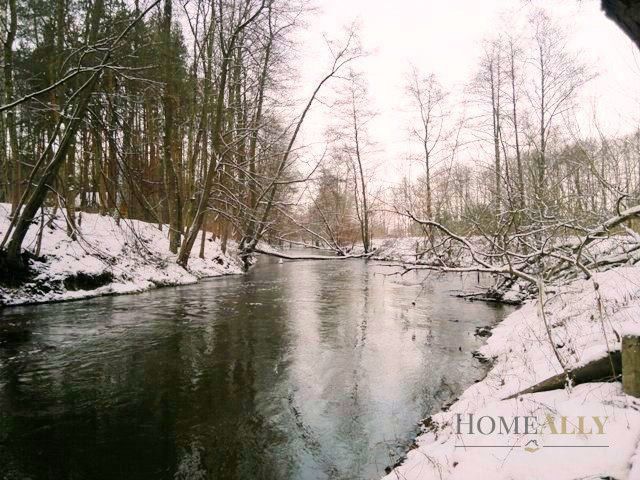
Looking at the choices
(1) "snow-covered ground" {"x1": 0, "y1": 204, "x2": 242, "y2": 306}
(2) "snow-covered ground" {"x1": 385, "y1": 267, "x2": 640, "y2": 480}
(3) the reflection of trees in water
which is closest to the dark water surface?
(3) the reflection of trees in water

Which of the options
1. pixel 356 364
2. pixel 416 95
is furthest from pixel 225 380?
pixel 416 95

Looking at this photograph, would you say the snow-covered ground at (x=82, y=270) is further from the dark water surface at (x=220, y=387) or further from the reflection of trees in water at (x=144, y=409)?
the reflection of trees in water at (x=144, y=409)

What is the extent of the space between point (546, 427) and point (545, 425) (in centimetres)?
2

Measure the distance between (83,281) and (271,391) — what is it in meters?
10.9

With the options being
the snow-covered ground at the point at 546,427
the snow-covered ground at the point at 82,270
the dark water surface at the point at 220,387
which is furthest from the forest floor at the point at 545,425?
the snow-covered ground at the point at 82,270

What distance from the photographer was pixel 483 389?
17.5 feet

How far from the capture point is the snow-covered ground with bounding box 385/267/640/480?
2.58m

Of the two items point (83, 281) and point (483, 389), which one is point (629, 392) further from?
point (83, 281)

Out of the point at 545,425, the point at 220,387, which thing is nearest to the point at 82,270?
the point at 220,387

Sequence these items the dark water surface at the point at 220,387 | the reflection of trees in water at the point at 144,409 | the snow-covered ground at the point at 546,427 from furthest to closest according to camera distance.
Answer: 1. the dark water surface at the point at 220,387
2. the reflection of trees in water at the point at 144,409
3. the snow-covered ground at the point at 546,427

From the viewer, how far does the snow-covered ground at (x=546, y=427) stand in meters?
2.58

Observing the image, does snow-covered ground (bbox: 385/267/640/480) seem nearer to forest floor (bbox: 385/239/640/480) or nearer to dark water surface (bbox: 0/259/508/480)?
forest floor (bbox: 385/239/640/480)

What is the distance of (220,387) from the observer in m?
6.04

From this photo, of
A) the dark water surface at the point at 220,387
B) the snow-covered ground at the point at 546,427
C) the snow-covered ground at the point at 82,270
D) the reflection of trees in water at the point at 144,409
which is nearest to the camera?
the snow-covered ground at the point at 546,427
